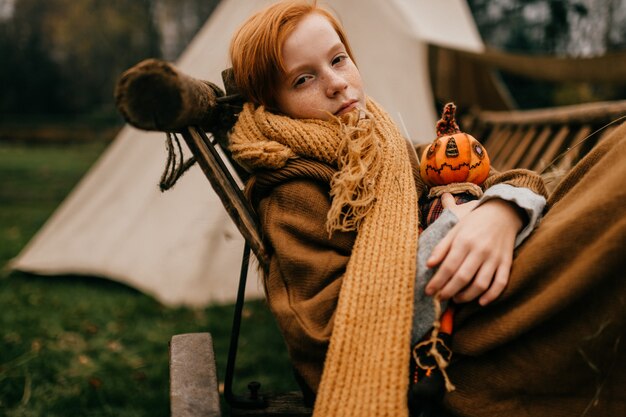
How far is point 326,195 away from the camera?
138cm

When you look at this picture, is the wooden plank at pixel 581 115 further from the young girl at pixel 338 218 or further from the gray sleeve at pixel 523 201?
the gray sleeve at pixel 523 201

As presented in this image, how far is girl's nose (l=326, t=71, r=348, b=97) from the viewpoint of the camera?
4.80 feet

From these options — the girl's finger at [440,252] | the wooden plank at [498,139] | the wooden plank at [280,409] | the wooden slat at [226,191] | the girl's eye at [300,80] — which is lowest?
the wooden plank at [280,409]

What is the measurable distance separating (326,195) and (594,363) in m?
0.62

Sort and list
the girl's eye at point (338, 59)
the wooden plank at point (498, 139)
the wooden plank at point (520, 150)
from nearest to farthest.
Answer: the girl's eye at point (338, 59), the wooden plank at point (520, 150), the wooden plank at point (498, 139)

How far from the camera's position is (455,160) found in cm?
142

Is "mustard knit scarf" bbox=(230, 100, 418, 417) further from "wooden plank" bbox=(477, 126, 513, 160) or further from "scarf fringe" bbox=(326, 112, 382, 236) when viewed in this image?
"wooden plank" bbox=(477, 126, 513, 160)

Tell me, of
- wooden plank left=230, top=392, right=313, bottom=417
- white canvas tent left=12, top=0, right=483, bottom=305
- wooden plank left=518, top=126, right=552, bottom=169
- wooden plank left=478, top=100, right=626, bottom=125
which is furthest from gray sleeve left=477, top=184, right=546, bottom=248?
white canvas tent left=12, top=0, right=483, bottom=305

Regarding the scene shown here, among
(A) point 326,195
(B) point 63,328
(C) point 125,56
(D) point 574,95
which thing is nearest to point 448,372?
(A) point 326,195

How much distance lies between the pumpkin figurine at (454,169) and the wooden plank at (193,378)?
594mm

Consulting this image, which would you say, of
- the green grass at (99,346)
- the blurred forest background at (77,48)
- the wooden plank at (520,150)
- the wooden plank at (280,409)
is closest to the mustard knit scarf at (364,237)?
the wooden plank at (280,409)

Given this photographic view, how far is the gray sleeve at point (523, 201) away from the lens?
1.18 meters

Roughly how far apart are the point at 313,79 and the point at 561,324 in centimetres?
78

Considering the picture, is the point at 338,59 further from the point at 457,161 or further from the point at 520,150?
the point at 520,150
